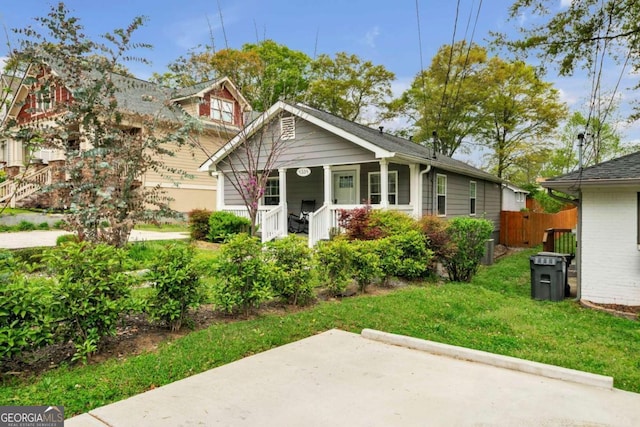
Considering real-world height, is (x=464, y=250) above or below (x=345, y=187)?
below

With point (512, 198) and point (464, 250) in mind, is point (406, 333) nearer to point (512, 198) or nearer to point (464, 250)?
point (464, 250)

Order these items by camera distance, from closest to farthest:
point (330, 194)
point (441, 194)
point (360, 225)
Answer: point (360, 225) < point (330, 194) < point (441, 194)

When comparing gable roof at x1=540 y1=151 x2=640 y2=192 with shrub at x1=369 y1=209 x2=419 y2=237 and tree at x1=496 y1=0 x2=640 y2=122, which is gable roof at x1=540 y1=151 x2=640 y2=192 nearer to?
tree at x1=496 y1=0 x2=640 y2=122

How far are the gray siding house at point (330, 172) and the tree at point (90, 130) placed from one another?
4.39 m

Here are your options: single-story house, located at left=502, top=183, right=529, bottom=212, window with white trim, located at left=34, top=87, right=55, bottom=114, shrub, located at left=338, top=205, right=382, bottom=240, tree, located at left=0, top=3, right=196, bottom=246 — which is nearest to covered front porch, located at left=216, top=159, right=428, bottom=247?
shrub, located at left=338, top=205, right=382, bottom=240

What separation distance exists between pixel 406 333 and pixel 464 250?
3923 millimetres

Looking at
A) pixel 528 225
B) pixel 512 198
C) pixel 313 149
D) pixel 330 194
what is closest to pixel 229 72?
pixel 313 149

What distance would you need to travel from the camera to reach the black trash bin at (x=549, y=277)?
7512mm

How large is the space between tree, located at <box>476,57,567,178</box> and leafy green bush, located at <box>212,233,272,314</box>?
25.0m

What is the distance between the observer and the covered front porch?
447 inches

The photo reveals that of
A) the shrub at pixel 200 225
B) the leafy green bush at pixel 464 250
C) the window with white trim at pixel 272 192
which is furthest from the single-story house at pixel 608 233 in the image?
the shrub at pixel 200 225

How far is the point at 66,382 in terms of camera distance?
307 cm

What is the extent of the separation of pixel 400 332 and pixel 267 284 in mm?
1706

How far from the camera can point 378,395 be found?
3.05m
